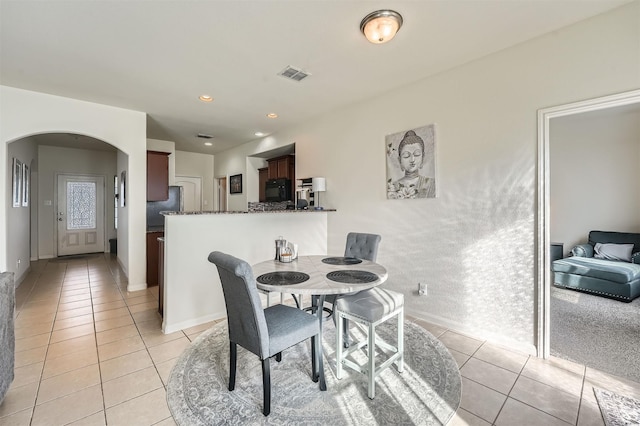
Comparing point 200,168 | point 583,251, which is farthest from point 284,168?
point 583,251

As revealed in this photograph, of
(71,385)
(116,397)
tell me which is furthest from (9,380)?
(116,397)

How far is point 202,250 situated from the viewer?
302 cm

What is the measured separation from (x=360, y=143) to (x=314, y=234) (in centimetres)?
141

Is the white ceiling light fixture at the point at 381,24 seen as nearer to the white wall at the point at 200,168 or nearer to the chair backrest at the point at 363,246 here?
the chair backrest at the point at 363,246

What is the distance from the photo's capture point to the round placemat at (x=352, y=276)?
1899 mm

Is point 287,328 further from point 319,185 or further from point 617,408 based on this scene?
point 319,185

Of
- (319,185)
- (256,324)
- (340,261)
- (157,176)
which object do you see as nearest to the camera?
(256,324)

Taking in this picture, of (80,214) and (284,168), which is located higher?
(284,168)

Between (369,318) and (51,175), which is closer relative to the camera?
(369,318)

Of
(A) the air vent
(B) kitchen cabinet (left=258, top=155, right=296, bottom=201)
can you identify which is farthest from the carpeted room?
(B) kitchen cabinet (left=258, top=155, right=296, bottom=201)

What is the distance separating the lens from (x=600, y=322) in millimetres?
2990

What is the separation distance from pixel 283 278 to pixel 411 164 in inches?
79.2

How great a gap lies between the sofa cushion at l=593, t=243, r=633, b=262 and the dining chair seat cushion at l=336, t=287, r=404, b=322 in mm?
4212

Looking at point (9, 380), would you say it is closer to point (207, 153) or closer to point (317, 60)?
point (317, 60)
